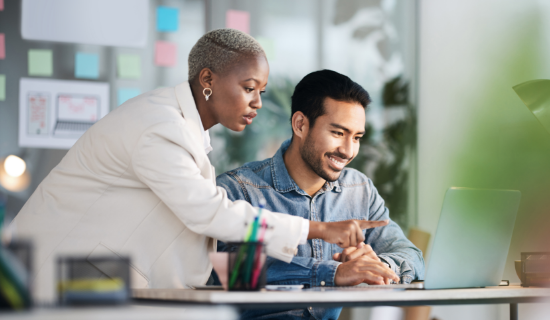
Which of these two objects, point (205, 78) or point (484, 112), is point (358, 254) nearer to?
point (205, 78)

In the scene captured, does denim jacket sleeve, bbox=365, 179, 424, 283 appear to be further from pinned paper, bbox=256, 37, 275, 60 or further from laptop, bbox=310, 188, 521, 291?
pinned paper, bbox=256, 37, 275, 60

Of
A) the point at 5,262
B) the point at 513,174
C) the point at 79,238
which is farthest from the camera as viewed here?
the point at 513,174

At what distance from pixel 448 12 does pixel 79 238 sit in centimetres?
263

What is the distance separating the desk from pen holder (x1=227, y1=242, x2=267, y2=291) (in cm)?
6

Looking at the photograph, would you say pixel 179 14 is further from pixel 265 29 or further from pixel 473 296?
pixel 473 296

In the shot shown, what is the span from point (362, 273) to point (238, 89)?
611mm

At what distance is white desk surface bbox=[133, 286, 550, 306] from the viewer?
1.00 metres

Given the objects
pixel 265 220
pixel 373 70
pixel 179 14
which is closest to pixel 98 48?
pixel 179 14

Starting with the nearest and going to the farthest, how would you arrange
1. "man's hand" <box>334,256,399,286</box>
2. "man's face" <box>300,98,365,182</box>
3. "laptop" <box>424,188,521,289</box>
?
1. "laptop" <box>424,188,521,289</box>
2. "man's hand" <box>334,256,399,286</box>
3. "man's face" <box>300,98,365,182</box>

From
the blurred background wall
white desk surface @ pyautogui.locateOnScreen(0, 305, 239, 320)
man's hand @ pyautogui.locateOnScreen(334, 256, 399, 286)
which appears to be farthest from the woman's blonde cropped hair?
the blurred background wall

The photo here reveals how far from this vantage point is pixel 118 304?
0.71 meters

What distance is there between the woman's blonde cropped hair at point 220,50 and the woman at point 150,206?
0.03 meters

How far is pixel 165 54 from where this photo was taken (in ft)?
9.41

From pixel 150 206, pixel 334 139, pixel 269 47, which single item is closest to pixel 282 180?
pixel 334 139
